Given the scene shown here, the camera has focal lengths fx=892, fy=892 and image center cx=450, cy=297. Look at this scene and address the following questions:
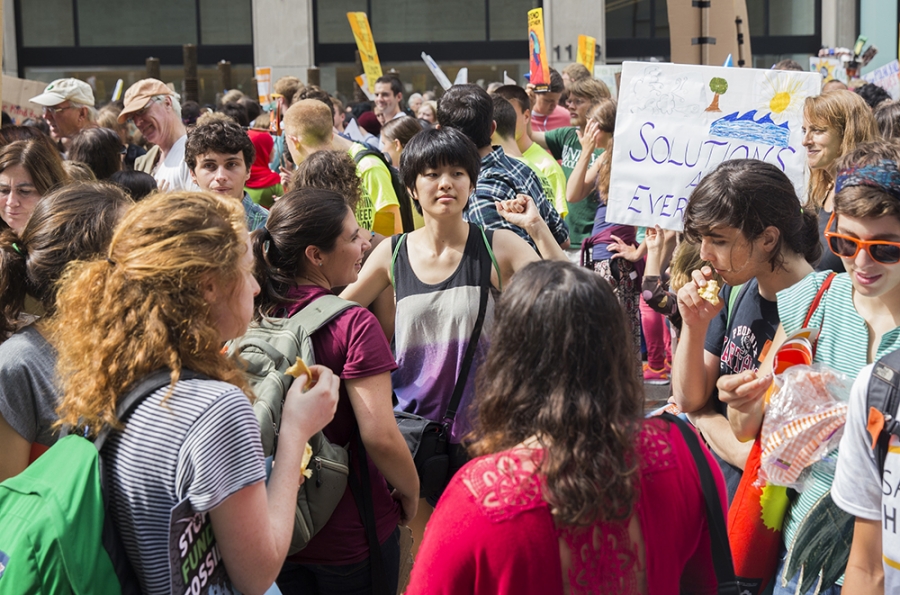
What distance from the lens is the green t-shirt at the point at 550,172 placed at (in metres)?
5.93

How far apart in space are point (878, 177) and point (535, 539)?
1256 millimetres

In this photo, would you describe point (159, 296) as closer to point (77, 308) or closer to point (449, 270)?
point (77, 308)

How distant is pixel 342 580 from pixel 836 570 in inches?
53.4

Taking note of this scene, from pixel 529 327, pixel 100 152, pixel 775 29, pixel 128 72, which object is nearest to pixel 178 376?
pixel 529 327

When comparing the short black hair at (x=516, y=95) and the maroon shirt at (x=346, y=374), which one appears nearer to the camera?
the maroon shirt at (x=346, y=374)

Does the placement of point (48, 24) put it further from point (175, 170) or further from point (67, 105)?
point (175, 170)

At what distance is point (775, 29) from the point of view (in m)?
28.4

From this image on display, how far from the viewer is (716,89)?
14.1 ft

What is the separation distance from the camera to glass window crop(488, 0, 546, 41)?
27312 mm

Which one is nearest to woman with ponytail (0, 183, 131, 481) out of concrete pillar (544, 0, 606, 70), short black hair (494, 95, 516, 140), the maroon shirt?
the maroon shirt

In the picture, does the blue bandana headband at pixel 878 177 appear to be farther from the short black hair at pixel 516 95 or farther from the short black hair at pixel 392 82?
the short black hair at pixel 392 82

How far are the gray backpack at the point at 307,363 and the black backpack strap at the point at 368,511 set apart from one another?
0.06 m

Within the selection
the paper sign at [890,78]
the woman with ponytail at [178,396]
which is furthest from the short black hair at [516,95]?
the paper sign at [890,78]

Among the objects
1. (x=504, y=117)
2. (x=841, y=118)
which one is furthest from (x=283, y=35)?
(x=841, y=118)
